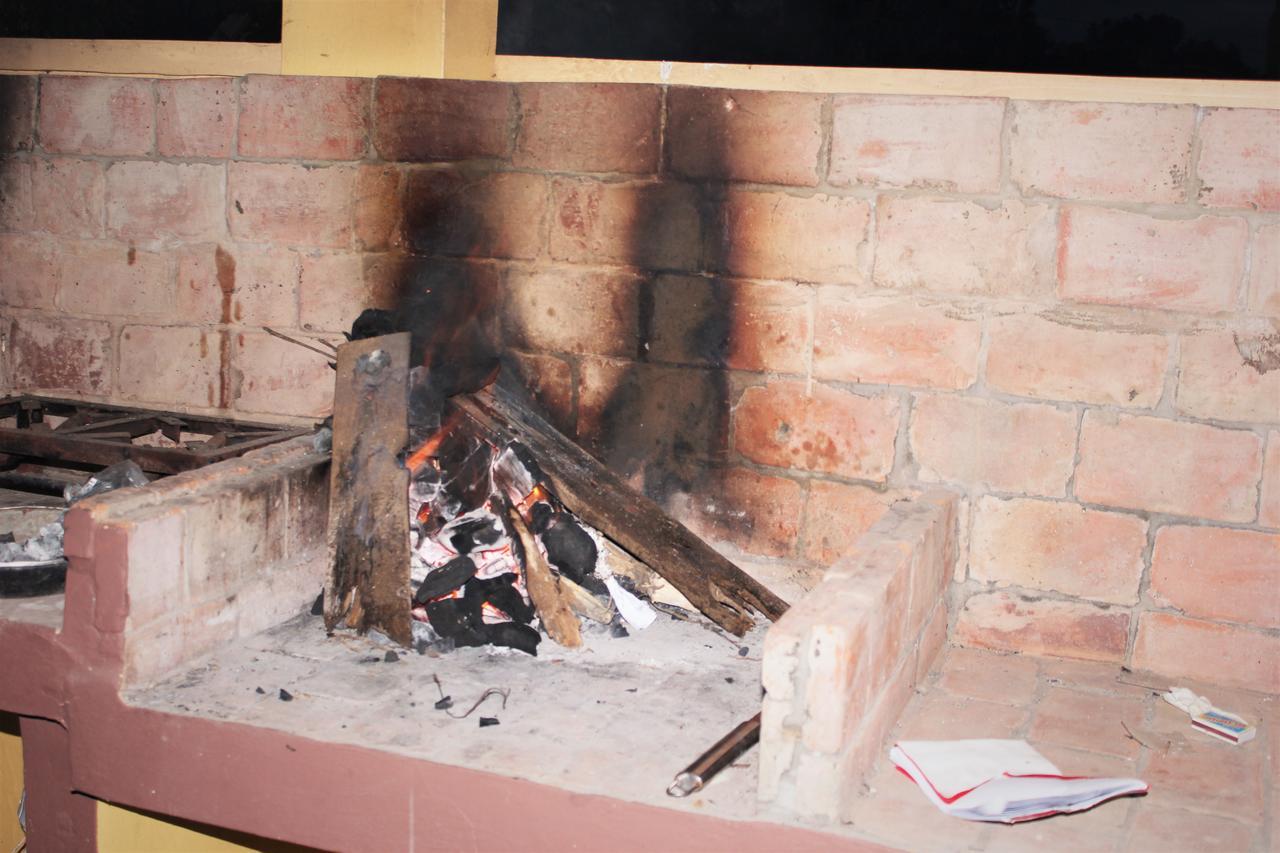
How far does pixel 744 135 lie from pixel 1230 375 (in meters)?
1.82

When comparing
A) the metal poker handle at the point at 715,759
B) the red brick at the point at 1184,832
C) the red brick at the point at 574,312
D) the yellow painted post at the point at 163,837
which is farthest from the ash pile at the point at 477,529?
the red brick at the point at 1184,832

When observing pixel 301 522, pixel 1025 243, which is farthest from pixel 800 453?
pixel 301 522

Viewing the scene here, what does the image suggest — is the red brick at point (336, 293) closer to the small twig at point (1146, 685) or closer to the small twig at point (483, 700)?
the small twig at point (483, 700)

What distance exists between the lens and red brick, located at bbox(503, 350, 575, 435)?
4586 mm

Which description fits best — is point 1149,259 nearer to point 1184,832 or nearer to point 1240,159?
point 1240,159

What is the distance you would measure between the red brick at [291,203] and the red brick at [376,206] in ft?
0.14

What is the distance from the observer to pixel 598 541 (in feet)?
14.2

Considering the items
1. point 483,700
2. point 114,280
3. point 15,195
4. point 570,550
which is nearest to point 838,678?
point 483,700

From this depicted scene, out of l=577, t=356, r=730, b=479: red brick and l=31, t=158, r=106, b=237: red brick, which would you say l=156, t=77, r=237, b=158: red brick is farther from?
l=577, t=356, r=730, b=479: red brick

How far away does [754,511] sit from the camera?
14.6ft

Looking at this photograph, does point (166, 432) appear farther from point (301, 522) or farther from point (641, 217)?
point (641, 217)

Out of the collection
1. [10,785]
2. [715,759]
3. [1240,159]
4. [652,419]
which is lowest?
[10,785]

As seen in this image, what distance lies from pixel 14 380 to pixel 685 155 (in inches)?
127

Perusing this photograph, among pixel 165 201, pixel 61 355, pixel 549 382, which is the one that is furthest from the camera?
pixel 61 355
